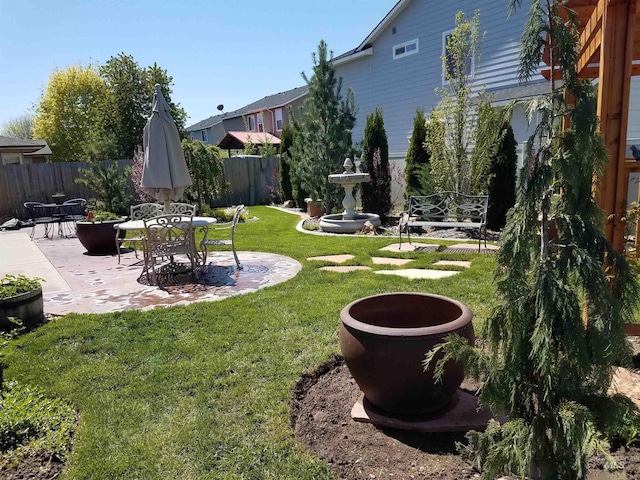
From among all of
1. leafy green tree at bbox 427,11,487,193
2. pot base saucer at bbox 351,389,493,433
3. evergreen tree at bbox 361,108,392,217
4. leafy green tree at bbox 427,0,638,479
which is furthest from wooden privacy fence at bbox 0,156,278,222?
leafy green tree at bbox 427,0,638,479

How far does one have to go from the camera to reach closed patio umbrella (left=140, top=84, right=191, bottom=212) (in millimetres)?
6609

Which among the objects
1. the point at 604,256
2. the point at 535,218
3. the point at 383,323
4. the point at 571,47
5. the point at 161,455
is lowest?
the point at 161,455

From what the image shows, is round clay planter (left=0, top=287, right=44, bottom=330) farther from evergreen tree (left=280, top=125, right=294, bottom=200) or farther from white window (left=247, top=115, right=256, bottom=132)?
white window (left=247, top=115, right=256, bottom=132)

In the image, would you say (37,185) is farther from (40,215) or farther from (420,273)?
(420,273)

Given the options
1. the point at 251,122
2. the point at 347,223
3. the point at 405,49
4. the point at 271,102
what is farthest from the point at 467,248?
the point at 251,122

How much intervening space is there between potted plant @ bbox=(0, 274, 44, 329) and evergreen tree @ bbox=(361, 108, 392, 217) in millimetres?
8193

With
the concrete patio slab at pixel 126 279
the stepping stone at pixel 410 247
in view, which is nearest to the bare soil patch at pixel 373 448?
the concrete patio slab at pixel 126 279

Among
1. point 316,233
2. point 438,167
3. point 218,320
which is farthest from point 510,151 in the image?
point 218,320

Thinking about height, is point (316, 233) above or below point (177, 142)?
below

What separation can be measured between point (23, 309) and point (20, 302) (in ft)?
0.27

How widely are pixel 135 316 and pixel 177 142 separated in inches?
127

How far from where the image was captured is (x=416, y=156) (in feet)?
35.3

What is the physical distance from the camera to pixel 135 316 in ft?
15.4

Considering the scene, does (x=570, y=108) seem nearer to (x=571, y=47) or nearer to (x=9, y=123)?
(x=571, y=47)
